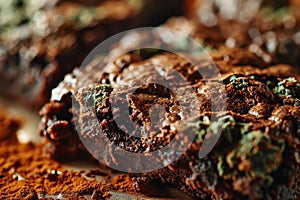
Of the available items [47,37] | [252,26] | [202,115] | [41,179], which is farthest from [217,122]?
[47,37]

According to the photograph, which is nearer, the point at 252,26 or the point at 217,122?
the point at 217,122

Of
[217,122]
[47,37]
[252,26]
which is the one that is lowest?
[217,122]

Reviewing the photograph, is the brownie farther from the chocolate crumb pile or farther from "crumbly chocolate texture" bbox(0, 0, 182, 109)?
"crumbly chocolate texture" bbox(0, 0, 182, 109)

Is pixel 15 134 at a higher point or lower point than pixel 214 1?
lower

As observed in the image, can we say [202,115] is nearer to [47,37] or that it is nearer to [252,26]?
[252,26]

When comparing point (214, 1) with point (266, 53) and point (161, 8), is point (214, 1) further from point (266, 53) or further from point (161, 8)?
point (266, 53)

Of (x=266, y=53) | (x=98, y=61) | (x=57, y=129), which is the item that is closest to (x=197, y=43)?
(x=266, y=53)

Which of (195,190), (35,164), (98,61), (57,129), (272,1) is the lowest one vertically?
(195,190)
